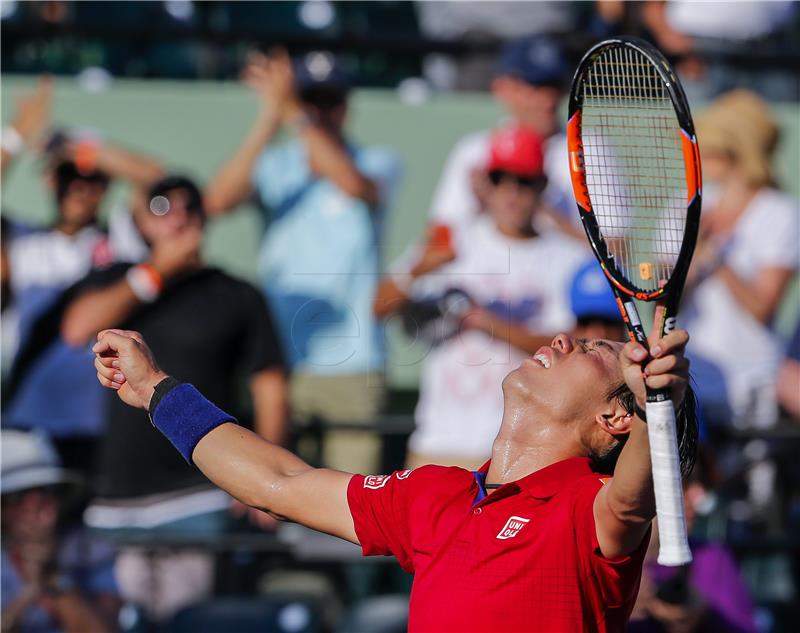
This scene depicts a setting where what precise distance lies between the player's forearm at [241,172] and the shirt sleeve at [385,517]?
3482 millimetres

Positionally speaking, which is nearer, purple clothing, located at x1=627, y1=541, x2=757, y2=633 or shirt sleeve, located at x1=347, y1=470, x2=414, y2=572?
shirt sleeve, located at x1=347, y1=470, x2=414, y2=572

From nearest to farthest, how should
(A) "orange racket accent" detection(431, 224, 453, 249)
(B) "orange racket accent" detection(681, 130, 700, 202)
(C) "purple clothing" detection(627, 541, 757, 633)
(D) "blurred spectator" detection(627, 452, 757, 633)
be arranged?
1. (B) "orange racket accent" detection(681, 130, 700, 202)
2. (D) "blurred spectator" detection(627, 452, 757, 633)
3. (C) "purple clothing" detection(627, 541, 757, 633)
4. (A) "orange racket accent" detection(431, 224, 453, 249)

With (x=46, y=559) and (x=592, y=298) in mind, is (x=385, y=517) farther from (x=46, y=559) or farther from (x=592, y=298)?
(x=46, y=559)

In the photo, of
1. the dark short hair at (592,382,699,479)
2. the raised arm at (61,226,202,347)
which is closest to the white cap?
the raised arm at (61,226,202,347)

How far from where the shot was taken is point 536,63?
20.8 ft

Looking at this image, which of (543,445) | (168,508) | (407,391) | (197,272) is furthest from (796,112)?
(543,445)

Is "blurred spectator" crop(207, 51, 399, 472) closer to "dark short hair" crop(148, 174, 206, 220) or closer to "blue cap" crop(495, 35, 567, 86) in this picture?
"dark short hair" crop(148, 174, 206, 220)

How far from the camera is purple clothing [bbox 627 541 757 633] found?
4902 millimetres

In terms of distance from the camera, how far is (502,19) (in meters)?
6.86

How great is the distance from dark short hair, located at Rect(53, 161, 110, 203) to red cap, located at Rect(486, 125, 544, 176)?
1.94 m

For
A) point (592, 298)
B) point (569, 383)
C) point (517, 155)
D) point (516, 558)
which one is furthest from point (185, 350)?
point (516, 558)

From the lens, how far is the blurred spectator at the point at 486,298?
570 cm

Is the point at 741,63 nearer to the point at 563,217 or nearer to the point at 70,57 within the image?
the point at 563,217

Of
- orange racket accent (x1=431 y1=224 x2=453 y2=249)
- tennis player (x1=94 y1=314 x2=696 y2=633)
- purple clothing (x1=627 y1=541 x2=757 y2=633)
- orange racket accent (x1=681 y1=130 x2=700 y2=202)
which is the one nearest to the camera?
tennis player (x1=94 y1=314 x2=696 y2=633)
